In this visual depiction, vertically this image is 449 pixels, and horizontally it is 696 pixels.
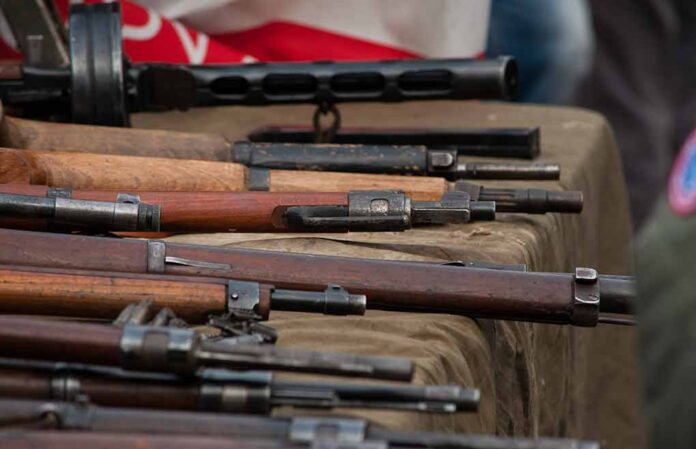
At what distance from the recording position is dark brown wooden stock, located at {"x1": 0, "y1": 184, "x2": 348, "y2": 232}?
111 inches

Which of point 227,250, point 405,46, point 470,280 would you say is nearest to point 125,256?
point 227,250

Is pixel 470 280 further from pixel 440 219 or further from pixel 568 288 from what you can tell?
pixel 440 219

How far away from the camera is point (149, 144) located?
3.24 meters

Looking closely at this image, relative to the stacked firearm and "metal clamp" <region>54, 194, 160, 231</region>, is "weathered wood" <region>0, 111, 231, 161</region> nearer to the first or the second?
the stacked firearm

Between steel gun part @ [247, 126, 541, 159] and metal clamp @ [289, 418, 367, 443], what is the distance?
184cm

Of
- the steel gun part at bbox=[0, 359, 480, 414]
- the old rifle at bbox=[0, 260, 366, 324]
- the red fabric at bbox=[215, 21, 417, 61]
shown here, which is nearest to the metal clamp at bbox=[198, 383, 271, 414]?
the steel gun part at bbox=[0, 359, 480, 414]

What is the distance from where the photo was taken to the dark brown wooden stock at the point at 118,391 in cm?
201

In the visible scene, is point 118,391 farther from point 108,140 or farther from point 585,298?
point 108,140

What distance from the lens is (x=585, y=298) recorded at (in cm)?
250

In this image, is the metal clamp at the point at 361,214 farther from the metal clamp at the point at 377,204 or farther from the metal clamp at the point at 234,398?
the metal clamp at the point at 234,398

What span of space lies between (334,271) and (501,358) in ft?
1.39

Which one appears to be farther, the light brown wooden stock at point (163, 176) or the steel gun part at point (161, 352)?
the light brown wooden stock at point (163, 176)

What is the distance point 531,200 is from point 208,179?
2.15 ft

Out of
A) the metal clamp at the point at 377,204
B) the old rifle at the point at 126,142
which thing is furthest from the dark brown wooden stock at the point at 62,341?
the old rifle at the point at 126,142
